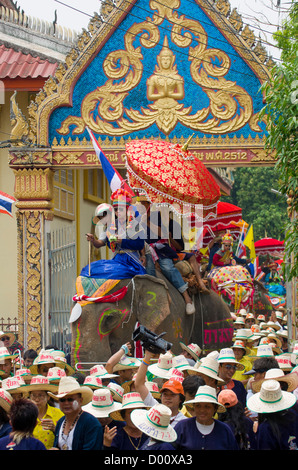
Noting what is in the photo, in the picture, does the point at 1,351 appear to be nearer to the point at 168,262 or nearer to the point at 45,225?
the point at 168,262

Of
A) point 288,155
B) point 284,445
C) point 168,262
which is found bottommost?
point 284,445

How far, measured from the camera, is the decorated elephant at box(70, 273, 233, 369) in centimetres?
1061

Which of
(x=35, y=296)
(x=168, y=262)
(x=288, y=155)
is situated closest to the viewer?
(x=288, y=155)

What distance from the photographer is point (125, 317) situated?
11.0m

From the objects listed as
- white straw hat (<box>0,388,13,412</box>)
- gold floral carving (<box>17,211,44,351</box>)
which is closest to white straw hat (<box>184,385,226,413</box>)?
white straw hat (<box>0,388,13,412</box>)

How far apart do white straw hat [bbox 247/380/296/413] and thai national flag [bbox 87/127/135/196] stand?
631 cm

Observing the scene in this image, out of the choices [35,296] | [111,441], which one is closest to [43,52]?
[35,296]

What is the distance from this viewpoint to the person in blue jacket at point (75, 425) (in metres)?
6.44

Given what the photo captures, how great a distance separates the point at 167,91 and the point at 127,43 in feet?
3.49

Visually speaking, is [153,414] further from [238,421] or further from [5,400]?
[5,400]

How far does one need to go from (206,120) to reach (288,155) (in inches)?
209

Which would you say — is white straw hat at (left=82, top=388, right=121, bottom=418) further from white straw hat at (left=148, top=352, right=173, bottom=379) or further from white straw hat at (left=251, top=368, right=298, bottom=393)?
white straw hat at (left=148, top=352, right=173, bottom=379)

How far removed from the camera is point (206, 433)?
621 centimetres

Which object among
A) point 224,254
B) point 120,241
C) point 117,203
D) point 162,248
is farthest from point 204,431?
point 224,254
